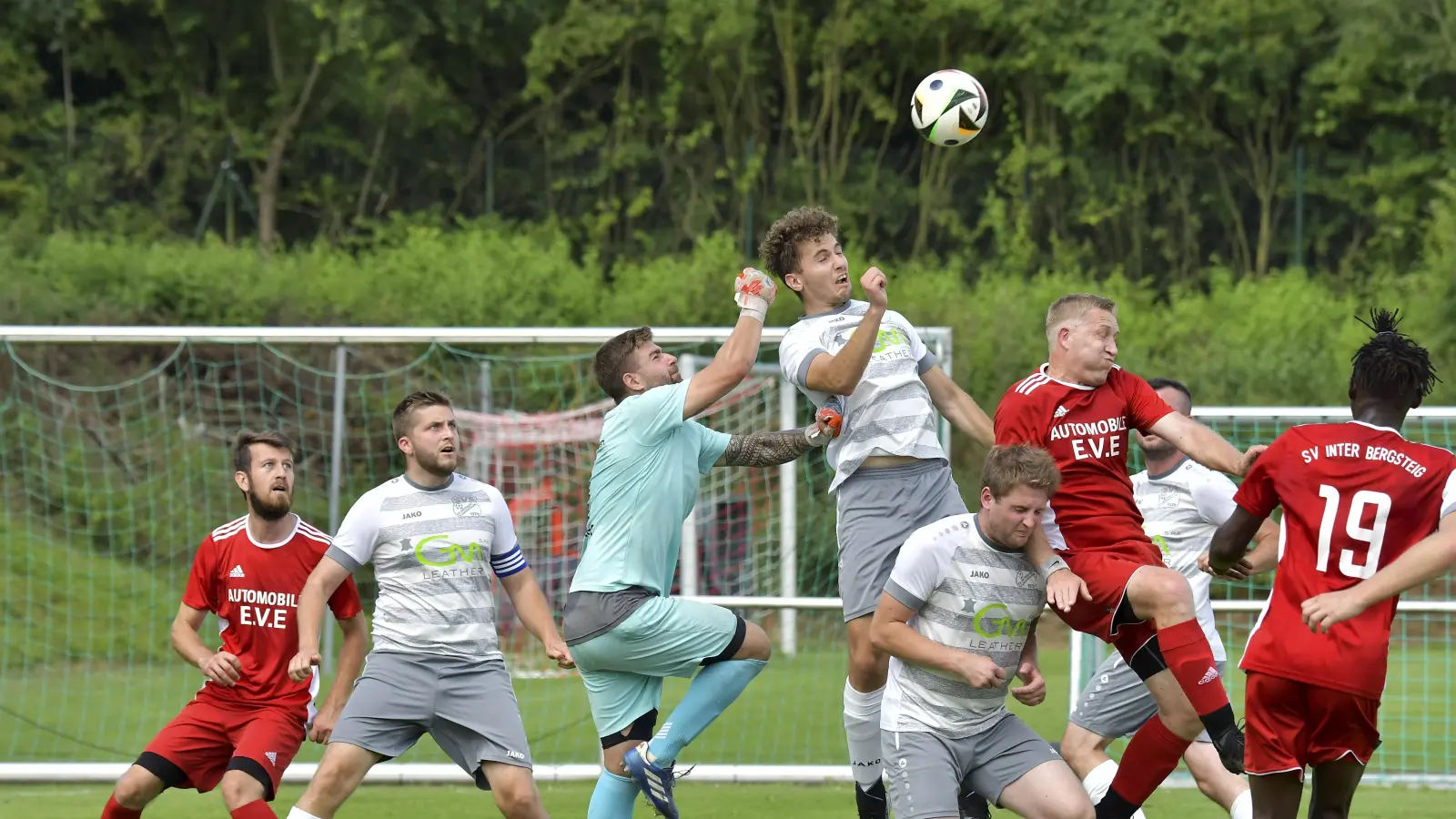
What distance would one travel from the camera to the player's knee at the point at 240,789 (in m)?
5.71

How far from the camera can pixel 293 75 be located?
21.9 m

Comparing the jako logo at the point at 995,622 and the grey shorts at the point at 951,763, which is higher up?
the jako logo at the point at 995,622

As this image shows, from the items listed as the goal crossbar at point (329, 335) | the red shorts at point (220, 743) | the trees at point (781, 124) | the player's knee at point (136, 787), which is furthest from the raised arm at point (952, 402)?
the trees at point (781, 124)

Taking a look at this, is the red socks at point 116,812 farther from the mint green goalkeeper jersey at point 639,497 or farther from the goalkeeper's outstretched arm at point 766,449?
the goalkeeper's outstretched arm at point 766,449

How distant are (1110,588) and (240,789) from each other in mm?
3089

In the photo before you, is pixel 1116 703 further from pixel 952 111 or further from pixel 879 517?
pixel 952 111

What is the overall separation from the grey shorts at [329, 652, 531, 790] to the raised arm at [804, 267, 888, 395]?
1.60 metres

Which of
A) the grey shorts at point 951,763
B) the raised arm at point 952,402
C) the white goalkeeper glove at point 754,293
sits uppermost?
the white goalkeeper glove at point 754,293

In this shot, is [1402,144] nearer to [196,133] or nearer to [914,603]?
[196,133]

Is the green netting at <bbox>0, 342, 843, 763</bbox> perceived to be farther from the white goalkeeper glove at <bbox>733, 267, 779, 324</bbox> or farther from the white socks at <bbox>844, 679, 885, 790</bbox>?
the white goalkeeper glove at <bbox>733, 267, 779, 324</bbox>

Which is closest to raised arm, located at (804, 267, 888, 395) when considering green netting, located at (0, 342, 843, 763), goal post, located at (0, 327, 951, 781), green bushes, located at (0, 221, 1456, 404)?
goal post, located at (0, 327, 951, 781)

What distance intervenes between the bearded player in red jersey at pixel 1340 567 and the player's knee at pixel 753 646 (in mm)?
1818

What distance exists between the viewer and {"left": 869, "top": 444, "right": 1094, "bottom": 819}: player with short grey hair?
4996 millimetres

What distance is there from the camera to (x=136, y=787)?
19.3 ft
